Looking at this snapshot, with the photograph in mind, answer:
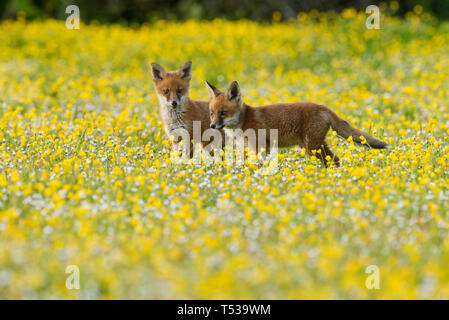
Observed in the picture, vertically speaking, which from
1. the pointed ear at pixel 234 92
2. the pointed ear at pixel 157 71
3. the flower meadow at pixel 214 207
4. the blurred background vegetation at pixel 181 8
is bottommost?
the flower meadow at pixel 214 207

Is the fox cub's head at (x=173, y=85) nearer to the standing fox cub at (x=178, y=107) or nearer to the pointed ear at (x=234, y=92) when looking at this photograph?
the standing fox cub at (x=178, y=107)

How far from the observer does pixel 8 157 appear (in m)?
6.58

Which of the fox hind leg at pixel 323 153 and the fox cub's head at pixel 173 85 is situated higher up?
the fox cub's head at pixel 173 85

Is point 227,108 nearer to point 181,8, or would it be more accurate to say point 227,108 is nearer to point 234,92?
point 234,92

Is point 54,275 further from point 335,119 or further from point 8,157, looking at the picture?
point 335,119

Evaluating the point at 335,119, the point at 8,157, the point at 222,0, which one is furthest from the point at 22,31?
the point at 335,119

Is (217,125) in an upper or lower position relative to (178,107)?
lower

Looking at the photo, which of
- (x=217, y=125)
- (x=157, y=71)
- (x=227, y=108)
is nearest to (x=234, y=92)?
(x=227, y=108)

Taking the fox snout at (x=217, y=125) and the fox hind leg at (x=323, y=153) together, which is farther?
the fox snout at (x=217, y=125)

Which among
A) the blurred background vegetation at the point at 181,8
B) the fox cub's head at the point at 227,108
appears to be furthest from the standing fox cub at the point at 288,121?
the blurred background vegetation at the point at 181,8

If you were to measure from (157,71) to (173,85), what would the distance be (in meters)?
0.41

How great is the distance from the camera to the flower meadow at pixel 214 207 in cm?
388

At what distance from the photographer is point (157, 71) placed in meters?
8.01

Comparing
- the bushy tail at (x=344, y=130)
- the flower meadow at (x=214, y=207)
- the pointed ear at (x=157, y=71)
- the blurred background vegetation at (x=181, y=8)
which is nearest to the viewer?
the flower meadow at (x=214, y=207)
